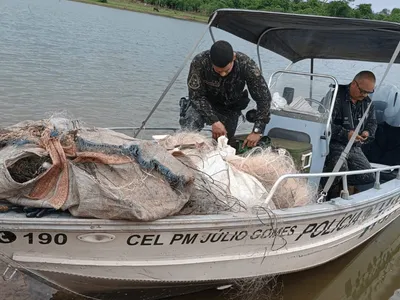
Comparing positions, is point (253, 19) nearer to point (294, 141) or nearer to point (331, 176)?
point (294, 141)

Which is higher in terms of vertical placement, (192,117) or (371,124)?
(371,124)

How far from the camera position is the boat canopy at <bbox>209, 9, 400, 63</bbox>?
16.3 feet

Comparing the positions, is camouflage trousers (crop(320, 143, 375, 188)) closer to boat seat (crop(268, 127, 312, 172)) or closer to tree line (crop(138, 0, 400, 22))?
boat seat (crop(268, 127, 312, 172))

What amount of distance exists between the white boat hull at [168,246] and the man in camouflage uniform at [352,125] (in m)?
1.03

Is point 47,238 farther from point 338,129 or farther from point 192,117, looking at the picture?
point 338,129

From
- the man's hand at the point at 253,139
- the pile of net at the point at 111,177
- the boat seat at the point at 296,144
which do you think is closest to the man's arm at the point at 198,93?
the man's hand at the point at 253,139

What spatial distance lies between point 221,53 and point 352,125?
6.23ft

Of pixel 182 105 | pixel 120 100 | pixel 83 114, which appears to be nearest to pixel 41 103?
pixel 83 114

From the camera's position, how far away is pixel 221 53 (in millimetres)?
4520

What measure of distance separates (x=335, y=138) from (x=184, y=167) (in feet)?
8.75

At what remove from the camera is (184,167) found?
3.43m

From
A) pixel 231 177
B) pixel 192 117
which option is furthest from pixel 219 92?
pixel 231 177

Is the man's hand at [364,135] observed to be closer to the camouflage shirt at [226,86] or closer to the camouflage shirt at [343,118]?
the camouflage shirt at [343,118]

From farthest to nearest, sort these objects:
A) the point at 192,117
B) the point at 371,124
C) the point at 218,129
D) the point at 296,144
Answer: the point at 371,124, the point at 192,117, the point at 296,144, the point at 218,129
